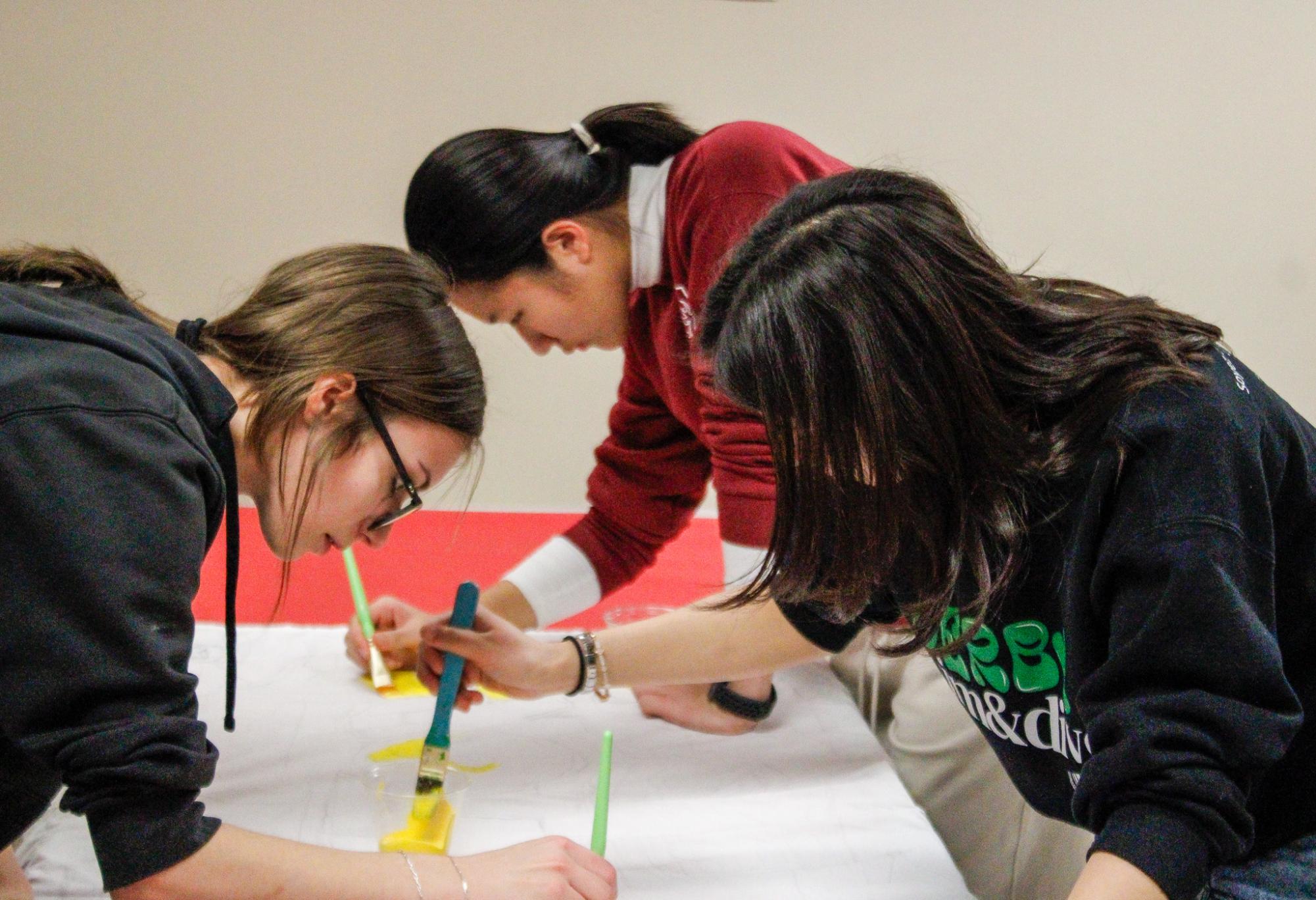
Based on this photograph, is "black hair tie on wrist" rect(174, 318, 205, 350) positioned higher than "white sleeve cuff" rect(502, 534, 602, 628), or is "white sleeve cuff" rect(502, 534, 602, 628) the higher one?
"black hair tie on wrist" rect(174, 318, 205, 350)

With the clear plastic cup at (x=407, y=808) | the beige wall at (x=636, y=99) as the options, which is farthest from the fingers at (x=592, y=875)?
the beige wall at (x=636, y=99)

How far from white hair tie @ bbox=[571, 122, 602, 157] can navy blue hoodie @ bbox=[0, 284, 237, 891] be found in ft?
2.18

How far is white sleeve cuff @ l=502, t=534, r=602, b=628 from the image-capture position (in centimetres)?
143

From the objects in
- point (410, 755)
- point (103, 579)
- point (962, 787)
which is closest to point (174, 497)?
point (103, 579)

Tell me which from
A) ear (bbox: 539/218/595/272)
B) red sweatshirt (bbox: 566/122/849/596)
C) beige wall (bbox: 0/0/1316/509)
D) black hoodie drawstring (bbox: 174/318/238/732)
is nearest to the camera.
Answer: black hoodie drawstring (bbox: 174/318/238/732)

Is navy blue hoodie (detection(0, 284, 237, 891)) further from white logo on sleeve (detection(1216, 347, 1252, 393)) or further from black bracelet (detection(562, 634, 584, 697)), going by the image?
white logo on sleeve (detection(1216, 347, 1252, 393))

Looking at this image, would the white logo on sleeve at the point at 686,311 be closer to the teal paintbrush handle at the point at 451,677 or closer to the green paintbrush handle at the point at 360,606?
the teal paintbrush handle at the point at 451,677

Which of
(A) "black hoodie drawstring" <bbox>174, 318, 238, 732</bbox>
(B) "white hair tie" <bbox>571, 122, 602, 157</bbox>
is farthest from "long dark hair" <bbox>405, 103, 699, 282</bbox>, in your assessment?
(A) "black hoodie drawstring" <bbox>174, 318, 238, 732</bbox>

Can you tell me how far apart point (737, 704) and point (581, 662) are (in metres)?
0.19

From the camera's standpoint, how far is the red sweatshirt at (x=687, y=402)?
3.64ft

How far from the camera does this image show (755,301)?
2.26ft

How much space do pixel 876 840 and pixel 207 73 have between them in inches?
82.5

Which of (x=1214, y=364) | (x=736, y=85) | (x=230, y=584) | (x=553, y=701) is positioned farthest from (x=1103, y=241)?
(x=230, y=584)

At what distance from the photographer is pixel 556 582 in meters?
1.45
